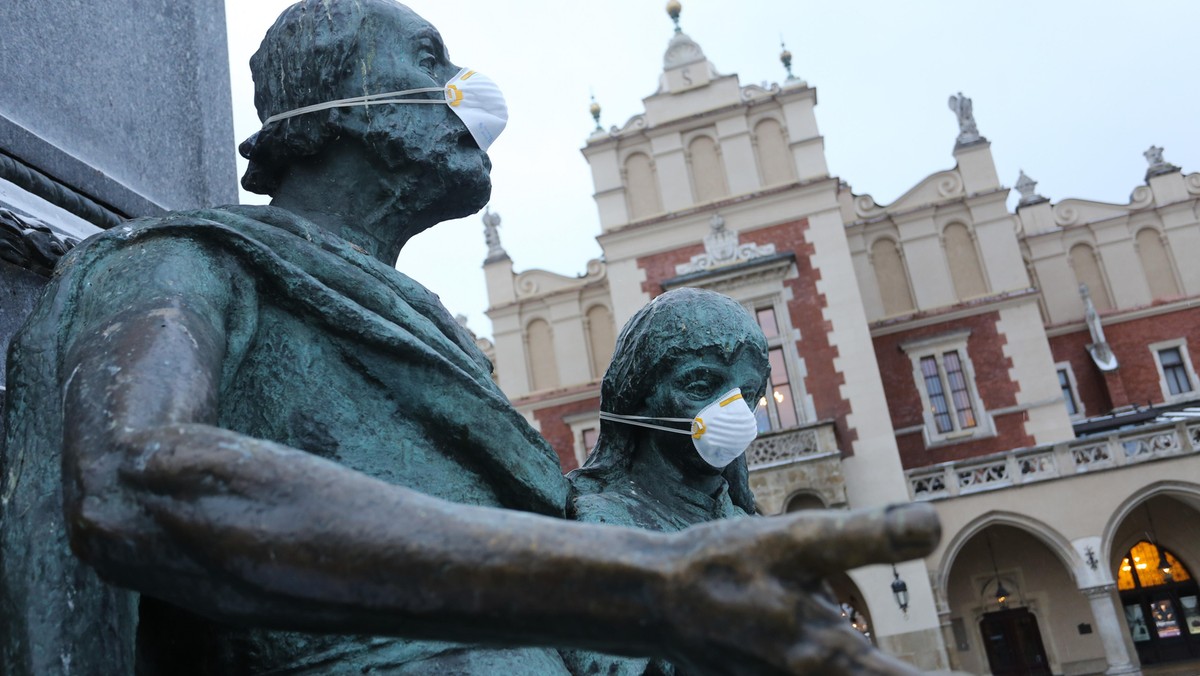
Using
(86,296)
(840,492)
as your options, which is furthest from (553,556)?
(840,492)

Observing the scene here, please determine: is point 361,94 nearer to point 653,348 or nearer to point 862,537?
point 653,348

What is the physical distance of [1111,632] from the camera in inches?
655

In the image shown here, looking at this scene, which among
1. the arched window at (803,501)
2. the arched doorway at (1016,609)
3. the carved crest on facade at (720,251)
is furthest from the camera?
the carved crest on facade at (720,251)

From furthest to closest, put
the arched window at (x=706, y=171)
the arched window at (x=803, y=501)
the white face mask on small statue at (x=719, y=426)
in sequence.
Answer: the arched window at (x=706, y=171)
the arched window at (x=803, y=501)
the white face mask on small statue at (x=719, y=426)

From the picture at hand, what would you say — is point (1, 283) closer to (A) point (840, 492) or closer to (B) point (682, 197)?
(A) point (840, 492)

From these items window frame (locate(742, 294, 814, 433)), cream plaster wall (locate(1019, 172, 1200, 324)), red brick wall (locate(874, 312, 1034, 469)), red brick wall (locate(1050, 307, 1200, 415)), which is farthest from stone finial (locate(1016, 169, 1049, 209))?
window frame (locate(742, 294, 814, 433))

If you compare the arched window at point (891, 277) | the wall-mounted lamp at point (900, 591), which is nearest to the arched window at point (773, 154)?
the arched window at point (891, 277)

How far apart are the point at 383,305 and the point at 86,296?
324 millimetres

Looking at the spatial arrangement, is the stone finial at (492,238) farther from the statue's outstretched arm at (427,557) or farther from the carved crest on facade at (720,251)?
the statue's outstretched arm at (427,557)

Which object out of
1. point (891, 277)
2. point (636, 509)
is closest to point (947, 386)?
point (891, 277)

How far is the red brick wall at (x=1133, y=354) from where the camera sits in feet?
77.3

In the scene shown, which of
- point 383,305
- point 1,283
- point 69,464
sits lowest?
point 69,464

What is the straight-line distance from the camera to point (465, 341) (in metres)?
1.39

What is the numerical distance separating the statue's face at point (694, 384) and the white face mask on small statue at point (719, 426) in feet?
0.05
